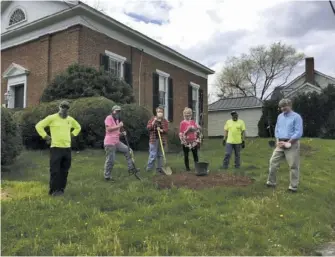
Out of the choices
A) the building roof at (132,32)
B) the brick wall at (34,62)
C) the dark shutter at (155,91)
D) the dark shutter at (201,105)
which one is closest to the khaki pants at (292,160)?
the building roof at (132,32)

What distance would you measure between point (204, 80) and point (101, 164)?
736 inches

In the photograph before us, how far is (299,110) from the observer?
87.8ft

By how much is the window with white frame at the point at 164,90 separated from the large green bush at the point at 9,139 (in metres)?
12.8

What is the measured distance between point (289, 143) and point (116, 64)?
1243 centimetres

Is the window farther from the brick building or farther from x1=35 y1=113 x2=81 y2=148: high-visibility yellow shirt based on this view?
x1=35 y1=113 x2=81 y2=148: high-visibility yellow shirt

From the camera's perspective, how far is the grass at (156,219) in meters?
4.79

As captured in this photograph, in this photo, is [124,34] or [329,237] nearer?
[329,237]

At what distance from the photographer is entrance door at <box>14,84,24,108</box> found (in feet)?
62.5

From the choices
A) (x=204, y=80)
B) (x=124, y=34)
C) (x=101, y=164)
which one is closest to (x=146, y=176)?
(x=101, y=164)

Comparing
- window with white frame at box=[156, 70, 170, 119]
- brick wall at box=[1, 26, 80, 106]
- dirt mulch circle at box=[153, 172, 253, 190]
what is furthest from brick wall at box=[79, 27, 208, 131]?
dirt mulch circle at box=[153, 172, 253, 190]

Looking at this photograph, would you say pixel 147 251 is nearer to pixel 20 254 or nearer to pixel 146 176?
pixel 20 254

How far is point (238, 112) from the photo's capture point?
114 ft

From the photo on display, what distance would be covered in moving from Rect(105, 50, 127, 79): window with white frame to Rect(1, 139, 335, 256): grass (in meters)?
10.1

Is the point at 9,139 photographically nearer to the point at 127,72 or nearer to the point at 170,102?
the point at 127,72
